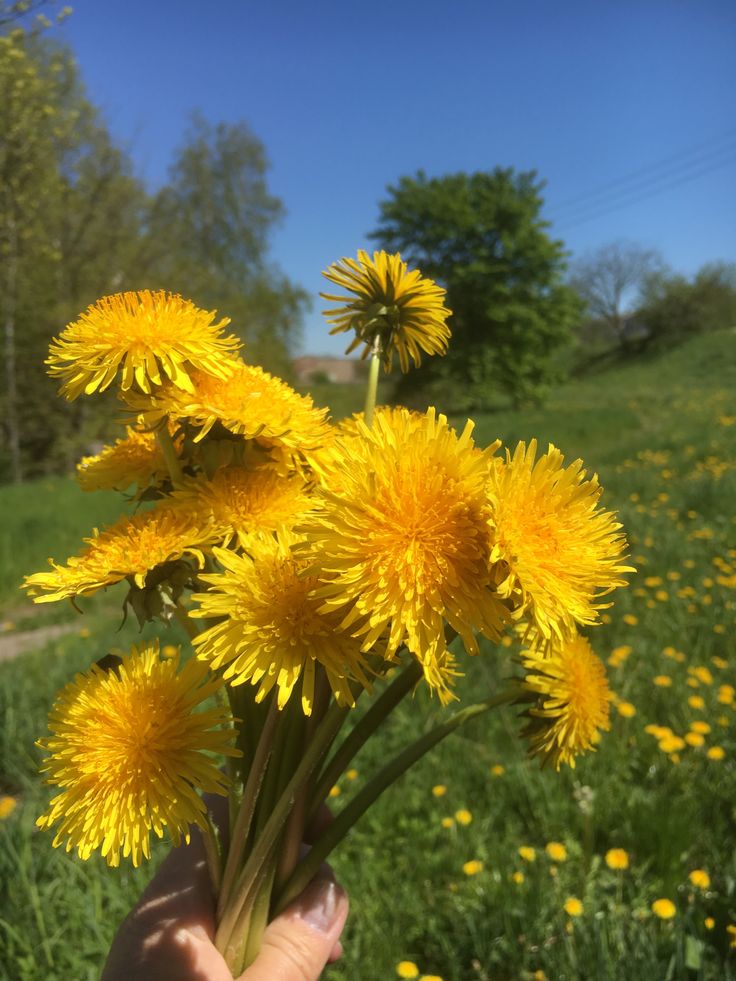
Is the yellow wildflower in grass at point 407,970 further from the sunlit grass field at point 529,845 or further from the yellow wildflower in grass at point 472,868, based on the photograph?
the yellow wildflower in grass at point 472,868

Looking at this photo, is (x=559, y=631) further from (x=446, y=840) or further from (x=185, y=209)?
(x=185, y=209)

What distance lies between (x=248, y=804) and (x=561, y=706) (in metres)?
0.49

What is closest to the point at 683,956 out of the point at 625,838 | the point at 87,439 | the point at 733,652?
the point at 625,838

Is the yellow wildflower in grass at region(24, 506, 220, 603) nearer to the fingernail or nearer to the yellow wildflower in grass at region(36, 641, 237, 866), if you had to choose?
the yellow wildflower in grass at region(36, 641, 237, 866)

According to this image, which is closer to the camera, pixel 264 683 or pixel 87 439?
pixel 264 683

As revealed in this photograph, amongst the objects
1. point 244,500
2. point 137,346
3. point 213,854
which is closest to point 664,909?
point 213,854

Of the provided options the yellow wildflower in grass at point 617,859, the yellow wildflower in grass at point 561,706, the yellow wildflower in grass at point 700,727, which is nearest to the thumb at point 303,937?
the yellow wildflower in grass at point 561,706

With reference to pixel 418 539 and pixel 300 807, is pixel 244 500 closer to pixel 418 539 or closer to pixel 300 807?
pixel 418 539

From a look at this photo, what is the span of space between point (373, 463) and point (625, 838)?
6.44 ft

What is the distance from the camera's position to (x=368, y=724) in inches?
35.4

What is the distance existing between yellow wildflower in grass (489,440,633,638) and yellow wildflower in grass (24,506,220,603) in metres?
0.41

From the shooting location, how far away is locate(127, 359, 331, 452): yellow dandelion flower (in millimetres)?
809

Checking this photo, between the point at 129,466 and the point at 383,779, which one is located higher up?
the point at 129,466

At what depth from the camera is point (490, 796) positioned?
226 cm
